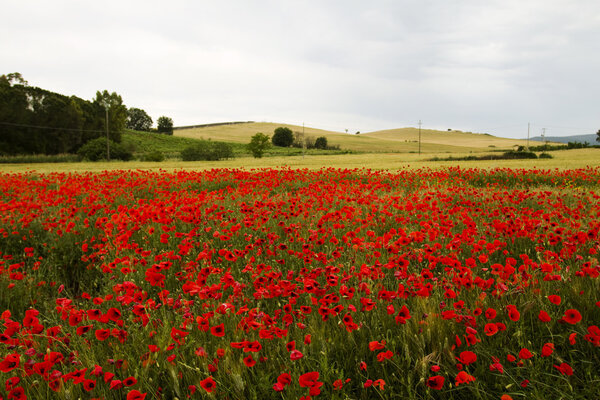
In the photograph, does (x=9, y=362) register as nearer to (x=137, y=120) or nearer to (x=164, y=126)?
(x=164, y=126)

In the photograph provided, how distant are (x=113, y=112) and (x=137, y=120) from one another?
47855mm

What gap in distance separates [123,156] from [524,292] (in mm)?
54260

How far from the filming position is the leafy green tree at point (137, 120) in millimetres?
105938

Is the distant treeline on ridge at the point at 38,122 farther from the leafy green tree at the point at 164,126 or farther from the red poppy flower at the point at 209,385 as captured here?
the red poppy flower at the point at 209,385

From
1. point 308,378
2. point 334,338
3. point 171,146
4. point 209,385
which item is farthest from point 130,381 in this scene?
point 171,146

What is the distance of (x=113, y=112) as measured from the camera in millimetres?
62312

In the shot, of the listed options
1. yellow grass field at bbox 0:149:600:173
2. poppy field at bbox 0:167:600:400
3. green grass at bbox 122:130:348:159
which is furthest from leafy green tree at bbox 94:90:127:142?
poppy field at bbox 0:167:600:400

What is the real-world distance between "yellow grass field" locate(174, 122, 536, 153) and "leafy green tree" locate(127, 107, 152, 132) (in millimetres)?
9022

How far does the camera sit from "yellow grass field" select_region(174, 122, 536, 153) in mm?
85750

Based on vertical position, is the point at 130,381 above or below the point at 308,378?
below

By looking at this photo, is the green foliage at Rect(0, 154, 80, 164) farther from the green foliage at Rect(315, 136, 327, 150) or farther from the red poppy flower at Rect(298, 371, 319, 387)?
the green foliage at Rect(315, 136, 327, 150)

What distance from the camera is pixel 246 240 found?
4.43 m

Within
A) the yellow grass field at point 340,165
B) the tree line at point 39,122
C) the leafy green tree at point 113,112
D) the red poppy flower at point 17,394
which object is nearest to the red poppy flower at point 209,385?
the red poppy flower at point 17,394

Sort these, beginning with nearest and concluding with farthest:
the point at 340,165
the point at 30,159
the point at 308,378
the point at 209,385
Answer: the point at 308,378 < the point at 209,385 < the point at 340,165 < the point at 30,159
